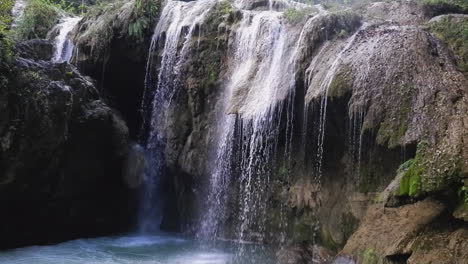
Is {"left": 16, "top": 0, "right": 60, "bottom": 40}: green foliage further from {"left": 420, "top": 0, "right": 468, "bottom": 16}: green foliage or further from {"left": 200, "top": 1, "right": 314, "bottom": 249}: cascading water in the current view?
{"left": 420, "top": 0, "right": 468, "bottom": 16}: green foliage

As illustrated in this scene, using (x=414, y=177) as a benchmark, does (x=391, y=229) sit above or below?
below

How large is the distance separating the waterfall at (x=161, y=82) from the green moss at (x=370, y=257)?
26.5ft

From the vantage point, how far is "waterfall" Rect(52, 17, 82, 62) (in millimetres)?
16469

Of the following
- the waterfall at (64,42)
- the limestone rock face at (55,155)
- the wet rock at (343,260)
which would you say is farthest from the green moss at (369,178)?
the waterfall at (64,42)

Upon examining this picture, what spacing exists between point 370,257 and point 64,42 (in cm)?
1367

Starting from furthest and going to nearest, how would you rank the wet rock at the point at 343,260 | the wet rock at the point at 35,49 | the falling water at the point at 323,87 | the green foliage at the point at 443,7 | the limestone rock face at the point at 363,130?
the wet rock at the point at 35,49
the green foliage at the point at 443,7
the falling water at the point at 323,87
the wet rock at the point at 343,260
the limestone rock face at the point at 363,130

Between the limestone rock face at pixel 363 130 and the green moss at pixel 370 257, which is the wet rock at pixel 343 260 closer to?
the limestone rock face at pixel 363 130

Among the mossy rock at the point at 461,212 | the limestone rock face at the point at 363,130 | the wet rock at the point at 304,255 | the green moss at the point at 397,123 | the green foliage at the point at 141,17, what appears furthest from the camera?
the green foliage at the point at 141,17

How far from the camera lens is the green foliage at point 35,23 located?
1859 cm

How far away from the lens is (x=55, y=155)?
1220 centimetres

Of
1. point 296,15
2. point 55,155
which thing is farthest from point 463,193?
point 55,155

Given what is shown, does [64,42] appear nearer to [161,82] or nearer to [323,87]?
[161,82]

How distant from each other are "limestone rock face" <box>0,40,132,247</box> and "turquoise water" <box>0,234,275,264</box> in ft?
3.03

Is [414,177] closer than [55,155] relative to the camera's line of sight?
Yes
